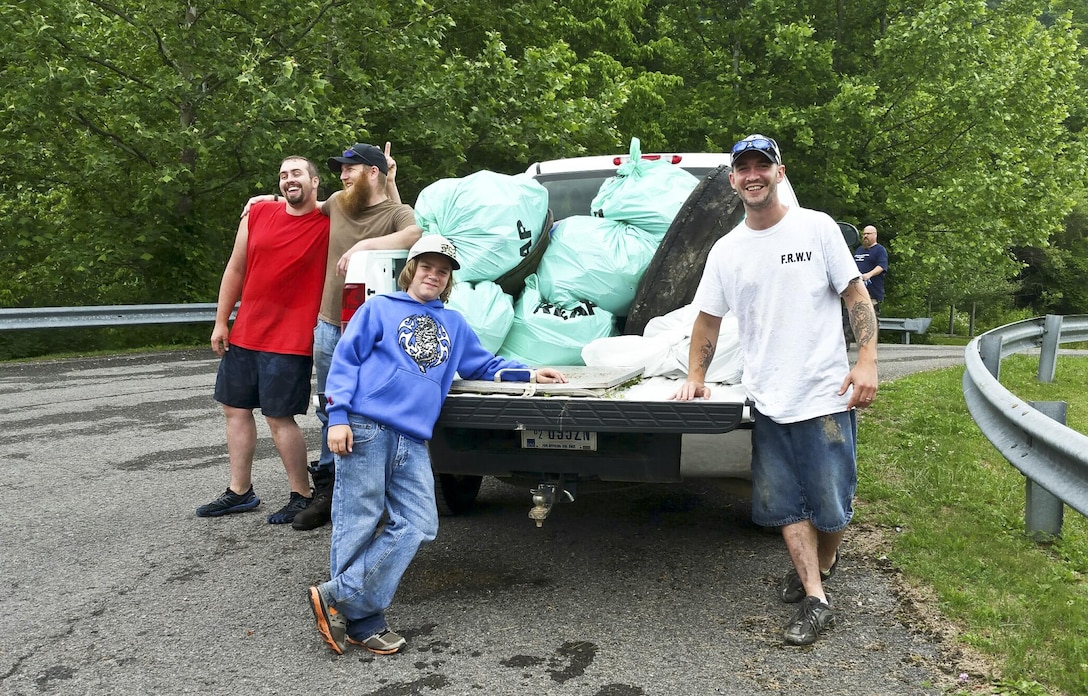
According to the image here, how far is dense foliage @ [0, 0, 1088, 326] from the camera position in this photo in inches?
563

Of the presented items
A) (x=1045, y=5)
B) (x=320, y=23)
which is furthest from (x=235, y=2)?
(x=1045, y=5)

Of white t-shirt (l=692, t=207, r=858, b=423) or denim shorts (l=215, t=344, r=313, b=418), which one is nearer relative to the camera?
white t-shirt (l=692, t=207, r=858, b=423)

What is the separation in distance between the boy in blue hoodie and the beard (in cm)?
125

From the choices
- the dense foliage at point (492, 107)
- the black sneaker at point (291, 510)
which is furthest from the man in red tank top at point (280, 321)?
the dense foliage at point (492, 107)

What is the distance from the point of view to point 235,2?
15.4m

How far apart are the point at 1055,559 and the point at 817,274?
1.95m

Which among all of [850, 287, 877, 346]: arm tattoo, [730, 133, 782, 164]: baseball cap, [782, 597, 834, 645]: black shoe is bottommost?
[782, 597, 834, 645]: black shoe

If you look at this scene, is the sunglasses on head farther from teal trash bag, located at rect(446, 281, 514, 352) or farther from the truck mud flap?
teal trash bag, located at rect(446, 281, 514, 352)

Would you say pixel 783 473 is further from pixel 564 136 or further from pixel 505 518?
pixel 564 136

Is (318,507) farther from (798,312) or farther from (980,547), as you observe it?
(980,547)

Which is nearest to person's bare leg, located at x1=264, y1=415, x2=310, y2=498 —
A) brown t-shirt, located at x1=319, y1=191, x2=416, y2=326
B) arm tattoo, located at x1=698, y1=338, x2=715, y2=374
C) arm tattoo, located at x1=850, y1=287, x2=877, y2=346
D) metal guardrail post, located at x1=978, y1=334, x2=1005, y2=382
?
brown t-shirt, located at x1=319, y1=191, x2=416, y2=326

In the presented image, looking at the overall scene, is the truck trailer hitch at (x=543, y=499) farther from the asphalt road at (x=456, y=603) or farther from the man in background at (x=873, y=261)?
the man in background at (x=873, y=261)

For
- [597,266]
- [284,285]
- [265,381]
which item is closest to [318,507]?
[265,381]

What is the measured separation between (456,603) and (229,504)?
1.92 m
